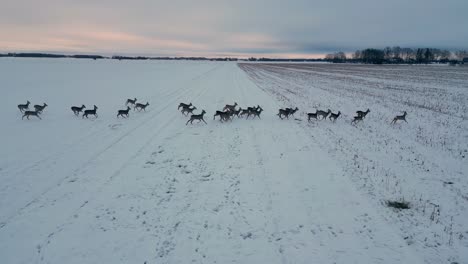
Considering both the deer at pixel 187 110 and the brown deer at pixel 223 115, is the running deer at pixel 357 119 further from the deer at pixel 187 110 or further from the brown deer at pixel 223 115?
the deer at pixel 187 110

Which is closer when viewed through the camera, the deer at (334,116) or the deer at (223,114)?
the deer at (223,114)

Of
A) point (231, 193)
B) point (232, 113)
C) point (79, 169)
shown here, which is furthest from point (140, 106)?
point (231, 193)

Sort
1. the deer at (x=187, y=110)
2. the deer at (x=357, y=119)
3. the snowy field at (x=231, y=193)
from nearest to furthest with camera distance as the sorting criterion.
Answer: the snowy field at (x=231, y=193) → the deer at (x=357, y=119) → the deer at (x=187, y=110)

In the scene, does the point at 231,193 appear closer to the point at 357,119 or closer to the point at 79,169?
the point at 79,169

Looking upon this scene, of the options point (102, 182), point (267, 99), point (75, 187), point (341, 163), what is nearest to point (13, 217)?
point (75, 187)

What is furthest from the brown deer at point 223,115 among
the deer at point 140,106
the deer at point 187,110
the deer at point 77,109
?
the deer at point 77,109

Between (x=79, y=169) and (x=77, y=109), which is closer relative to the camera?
(x=79, y=169)

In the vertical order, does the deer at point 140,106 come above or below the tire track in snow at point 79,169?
above

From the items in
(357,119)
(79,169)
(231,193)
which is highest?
(357,119)

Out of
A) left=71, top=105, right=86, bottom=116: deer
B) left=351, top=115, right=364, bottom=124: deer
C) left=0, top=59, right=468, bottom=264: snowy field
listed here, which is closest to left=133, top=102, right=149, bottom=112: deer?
left=71, top=105, right=86, bottom=116: deer

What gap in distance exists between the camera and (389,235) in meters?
6.75

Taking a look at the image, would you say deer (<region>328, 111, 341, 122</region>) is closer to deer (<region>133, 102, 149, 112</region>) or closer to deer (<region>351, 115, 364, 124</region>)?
deer (<region>351, 115, 364, 124</region>)

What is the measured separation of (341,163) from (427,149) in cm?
474

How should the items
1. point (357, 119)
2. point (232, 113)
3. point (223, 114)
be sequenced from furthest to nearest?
point (232, 113) → point (223, 114) → point (357, 119)
